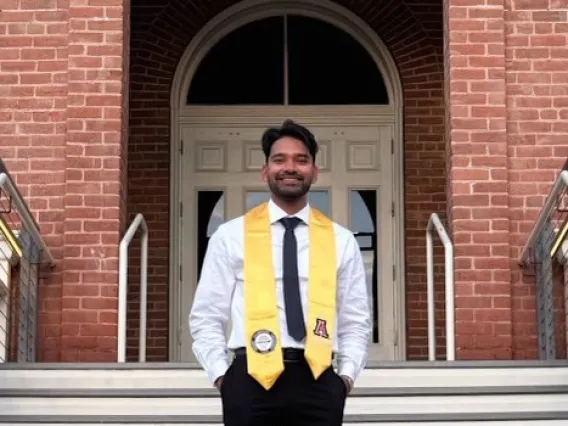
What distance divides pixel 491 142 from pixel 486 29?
771 millimetres

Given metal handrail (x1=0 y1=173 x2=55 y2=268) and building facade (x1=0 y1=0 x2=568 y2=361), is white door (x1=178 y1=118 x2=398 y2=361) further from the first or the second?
metal handrail (x1=0 y1=173 x2=55 y2=268)

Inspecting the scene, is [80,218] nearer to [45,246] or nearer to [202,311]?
[45,246]

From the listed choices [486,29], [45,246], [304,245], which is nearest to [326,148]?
[486,29]

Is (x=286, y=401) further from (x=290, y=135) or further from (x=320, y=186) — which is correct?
(x=320, y=186)

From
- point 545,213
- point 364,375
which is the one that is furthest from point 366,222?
point 364,375

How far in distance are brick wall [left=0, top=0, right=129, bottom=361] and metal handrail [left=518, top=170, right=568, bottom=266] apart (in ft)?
8.58

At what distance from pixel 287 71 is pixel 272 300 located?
7411mm

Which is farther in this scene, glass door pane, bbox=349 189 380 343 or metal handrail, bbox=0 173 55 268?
glass door pane, bbox=349 189 380 343

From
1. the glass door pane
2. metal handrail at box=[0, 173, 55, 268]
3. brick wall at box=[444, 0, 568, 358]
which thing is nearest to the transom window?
the glass door pane

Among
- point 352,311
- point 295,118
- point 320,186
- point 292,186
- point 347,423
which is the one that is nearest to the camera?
point 292,186

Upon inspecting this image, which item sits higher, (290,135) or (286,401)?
(290,135)

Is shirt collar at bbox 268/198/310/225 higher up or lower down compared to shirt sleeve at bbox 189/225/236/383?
higher up

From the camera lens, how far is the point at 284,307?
4051mm

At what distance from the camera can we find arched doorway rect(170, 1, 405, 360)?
35.8ft
